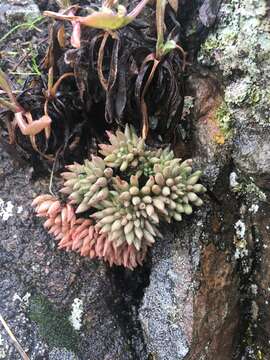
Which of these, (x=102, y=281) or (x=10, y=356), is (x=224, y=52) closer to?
(x=102, y=281)

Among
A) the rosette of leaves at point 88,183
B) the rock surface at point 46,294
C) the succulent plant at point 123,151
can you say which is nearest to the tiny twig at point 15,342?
the rock surface at point 46,294

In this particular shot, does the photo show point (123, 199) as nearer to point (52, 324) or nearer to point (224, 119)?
point (224, 119)

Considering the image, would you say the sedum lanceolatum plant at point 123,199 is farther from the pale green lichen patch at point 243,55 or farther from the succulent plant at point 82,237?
the pale green lichen patch at point 243,55

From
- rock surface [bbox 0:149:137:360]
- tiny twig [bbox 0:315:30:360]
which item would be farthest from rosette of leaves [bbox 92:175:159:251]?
tiny twig [bbox 0:315:30:360]

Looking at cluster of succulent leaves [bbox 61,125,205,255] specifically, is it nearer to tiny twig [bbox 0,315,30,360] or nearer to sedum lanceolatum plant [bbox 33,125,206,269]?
sedum lanceolatum plant [bbox 33,125,206,269]

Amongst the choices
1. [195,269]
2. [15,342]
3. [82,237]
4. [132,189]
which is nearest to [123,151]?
[132,189]

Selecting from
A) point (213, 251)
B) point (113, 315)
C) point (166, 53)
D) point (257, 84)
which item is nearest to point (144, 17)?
point (166, 53)

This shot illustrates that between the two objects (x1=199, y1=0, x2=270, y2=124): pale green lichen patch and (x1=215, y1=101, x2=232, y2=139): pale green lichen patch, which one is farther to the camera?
(x1=215, y1=101, x2=232, y2=139): pale green lichen patch

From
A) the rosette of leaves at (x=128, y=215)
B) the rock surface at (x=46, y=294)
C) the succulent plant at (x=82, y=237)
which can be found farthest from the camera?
the rock surface at (x=46, y=294)
